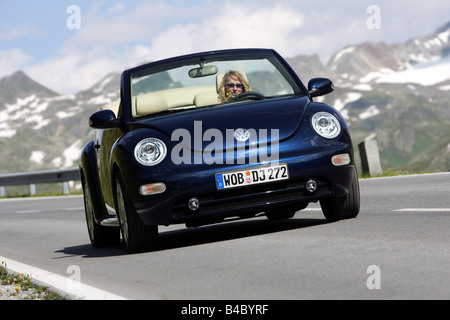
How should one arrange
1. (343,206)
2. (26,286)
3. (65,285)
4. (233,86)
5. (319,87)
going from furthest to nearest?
(233,86), (319,87), (343,206), (26,286), (65,285)

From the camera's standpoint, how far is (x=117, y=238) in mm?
8156

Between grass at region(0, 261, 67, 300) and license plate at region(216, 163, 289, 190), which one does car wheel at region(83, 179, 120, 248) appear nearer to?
grass at region(0, 261, 67, 300)

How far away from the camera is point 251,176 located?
604cm

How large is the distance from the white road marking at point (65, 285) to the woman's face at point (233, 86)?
7.54 ft

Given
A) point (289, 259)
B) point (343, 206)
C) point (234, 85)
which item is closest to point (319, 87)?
point (234, 85)

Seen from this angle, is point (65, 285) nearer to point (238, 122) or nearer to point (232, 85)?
point (238, 122)

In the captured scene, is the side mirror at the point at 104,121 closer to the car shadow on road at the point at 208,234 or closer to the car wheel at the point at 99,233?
the car shadow on road at the point at 208,234

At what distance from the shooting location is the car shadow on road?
712cm

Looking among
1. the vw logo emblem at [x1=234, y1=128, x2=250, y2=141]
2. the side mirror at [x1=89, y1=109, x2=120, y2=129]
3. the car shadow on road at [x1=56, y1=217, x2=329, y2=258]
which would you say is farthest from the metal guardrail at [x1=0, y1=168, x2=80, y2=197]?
the vw logo emblem at [x1=234, y1=128, x2=250, y2=141]

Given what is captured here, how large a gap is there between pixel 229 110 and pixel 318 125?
0.73 meters

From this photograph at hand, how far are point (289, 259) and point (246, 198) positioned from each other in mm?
990

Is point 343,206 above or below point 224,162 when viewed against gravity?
below
